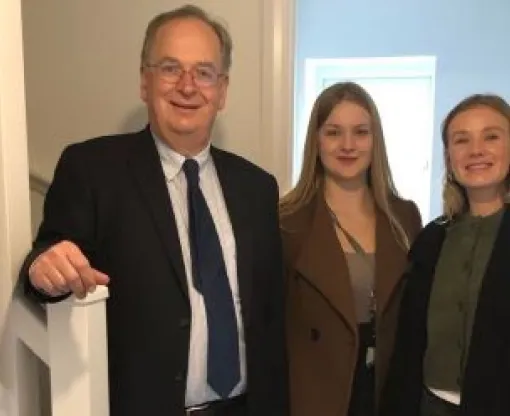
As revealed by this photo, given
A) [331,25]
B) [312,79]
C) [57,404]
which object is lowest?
[57,404]

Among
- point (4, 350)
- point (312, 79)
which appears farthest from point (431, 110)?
point (4, 350)

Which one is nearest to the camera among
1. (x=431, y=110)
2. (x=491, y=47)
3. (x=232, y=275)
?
(x=232, y=275)

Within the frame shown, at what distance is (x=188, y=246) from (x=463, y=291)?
645mm

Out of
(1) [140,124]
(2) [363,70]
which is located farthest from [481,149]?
(2) [363,70]

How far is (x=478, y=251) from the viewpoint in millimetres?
1586

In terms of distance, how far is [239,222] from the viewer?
153 cm

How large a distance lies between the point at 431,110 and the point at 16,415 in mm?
4094

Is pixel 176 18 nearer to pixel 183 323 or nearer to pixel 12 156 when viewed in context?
pixel 12 156

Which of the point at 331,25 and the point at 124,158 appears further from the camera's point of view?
the point at 331,25

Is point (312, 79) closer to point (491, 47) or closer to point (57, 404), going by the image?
point (491, 47)

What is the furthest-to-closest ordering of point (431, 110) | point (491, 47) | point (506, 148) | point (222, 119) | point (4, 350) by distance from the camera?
point (431, 110) < point (491, 47) < point (222, 119) < point (506, 148) < point (4, 350)

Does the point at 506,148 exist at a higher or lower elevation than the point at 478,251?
higher

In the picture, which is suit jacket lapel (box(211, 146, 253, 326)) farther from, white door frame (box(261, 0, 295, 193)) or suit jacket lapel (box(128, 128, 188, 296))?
white door frame (box(261, 0, 295, 193))

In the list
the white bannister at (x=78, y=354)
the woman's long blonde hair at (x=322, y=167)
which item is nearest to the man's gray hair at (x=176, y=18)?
the woman's long blonde hair at (x=322, y=167)
